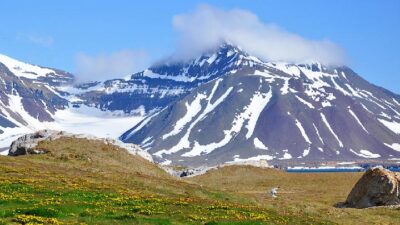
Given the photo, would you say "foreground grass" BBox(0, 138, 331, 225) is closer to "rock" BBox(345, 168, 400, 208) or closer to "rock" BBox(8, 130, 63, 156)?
"rock" BBox(8, 130, 63, 156)

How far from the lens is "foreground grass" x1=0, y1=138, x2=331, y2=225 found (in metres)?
38.4

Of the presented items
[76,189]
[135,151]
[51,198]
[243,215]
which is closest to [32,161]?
[135,151]

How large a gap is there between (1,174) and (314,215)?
28.5 m

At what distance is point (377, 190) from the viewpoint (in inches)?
2682

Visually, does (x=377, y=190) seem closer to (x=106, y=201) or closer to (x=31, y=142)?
(x=106, y=201)

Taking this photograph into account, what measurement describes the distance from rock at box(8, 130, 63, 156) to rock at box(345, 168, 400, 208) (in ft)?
135

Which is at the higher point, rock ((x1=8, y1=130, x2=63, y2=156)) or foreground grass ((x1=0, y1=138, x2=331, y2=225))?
rock ((x1=8, y1=130, x2=63, y2=156))

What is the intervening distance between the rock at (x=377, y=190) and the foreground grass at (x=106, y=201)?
1430 centimetres

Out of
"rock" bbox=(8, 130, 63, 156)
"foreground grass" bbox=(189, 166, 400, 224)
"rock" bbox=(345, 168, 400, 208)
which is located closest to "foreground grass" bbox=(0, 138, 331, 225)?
"foreground grass" bbox=(189, 166, 400, 224)

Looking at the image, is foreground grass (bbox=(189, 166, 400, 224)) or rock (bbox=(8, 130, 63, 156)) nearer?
foreground grass (bbox=(189, 166, 400, 224))

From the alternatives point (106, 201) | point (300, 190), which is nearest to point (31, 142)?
point (300, 190)

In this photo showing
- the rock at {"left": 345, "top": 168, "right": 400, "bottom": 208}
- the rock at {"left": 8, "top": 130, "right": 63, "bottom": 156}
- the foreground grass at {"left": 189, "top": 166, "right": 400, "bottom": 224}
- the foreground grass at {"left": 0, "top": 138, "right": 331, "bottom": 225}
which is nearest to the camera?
the foreground grass at {"left": 0, "top": 138, "right": 331, "bottom": 225}

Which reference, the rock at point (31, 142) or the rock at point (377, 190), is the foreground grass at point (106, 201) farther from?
the rock at point (377, 190)

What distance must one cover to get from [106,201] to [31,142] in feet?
157
